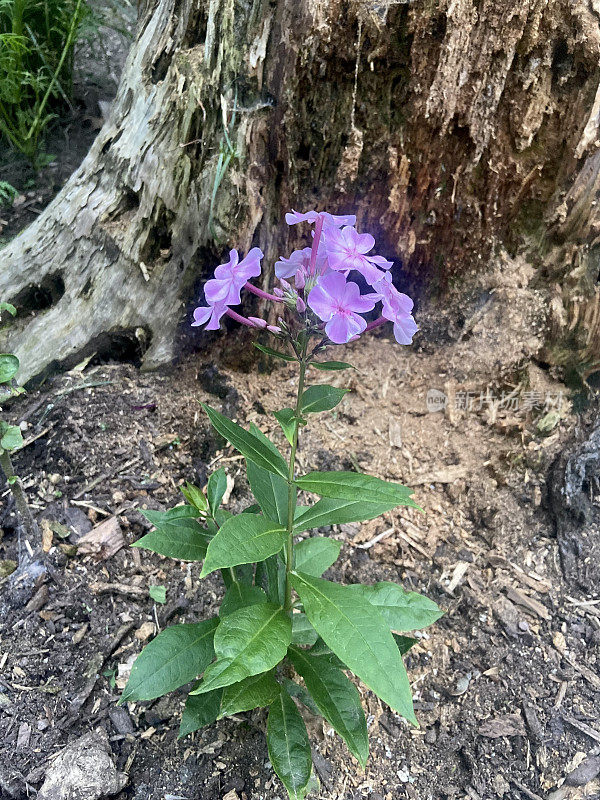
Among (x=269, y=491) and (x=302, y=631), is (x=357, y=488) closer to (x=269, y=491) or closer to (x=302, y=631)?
(x=269, y=491)

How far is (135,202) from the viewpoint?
310cm

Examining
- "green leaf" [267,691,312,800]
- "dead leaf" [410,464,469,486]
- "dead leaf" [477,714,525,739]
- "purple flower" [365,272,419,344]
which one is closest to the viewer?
"purple flower" [365,272,419,344]

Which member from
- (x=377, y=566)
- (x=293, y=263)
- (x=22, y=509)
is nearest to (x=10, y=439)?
(x=22, y=509)

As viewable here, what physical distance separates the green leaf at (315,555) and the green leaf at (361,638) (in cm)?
39

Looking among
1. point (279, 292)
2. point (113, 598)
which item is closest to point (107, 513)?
point (113, 598)

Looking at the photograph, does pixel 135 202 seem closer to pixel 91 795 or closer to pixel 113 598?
pixel 113 598

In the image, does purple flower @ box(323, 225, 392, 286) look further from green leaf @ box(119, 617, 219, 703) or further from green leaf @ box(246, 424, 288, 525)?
green leaf @ box(119, 617, 219, 703)

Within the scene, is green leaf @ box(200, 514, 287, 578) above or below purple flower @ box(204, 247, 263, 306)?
below

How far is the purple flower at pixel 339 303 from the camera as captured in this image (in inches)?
57.7

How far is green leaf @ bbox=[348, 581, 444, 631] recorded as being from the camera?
196 centimetres

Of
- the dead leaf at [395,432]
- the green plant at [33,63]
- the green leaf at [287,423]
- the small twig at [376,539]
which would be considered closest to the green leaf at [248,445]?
the green leaf at [287,423]

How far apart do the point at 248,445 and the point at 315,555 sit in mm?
648

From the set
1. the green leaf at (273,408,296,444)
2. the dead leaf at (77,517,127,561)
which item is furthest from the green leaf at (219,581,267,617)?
the dead leaf at (77,517,127,561)

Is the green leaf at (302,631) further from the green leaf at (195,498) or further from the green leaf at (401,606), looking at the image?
the green leaf at (195,498)
